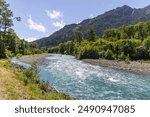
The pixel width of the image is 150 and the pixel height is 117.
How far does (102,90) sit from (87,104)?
23.8 meters

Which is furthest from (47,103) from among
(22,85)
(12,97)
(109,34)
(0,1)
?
(109,34)

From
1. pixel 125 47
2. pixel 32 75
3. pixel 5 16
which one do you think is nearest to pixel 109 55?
pixel 125 47

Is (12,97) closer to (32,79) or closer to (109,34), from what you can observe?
(32,79)

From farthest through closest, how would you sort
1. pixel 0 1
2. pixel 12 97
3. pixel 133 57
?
1. pixel 133 57
2. pixel 0 1
3. pixel 12 97

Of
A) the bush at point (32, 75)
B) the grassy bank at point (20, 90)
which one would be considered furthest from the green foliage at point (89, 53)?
the grassy bank at point (20, 90)

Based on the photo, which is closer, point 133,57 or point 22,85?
point 22,85

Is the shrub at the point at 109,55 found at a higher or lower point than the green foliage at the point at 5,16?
lower

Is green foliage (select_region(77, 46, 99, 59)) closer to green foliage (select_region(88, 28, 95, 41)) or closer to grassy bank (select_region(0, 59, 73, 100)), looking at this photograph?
green foliage (select_region(88, 28, 95, 41))

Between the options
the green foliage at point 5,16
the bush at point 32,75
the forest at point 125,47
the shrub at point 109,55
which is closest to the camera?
the bush at point 32,75

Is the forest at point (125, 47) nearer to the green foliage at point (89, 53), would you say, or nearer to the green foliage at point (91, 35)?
the green foliage at point (89, 53)

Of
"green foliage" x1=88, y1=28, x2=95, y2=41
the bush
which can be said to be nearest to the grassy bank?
the bush

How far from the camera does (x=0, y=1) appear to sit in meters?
60.0

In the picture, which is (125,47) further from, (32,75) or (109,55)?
(32,75)

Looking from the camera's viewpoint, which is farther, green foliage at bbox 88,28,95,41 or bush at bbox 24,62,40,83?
green foliage at bbox 88,28,95,41
